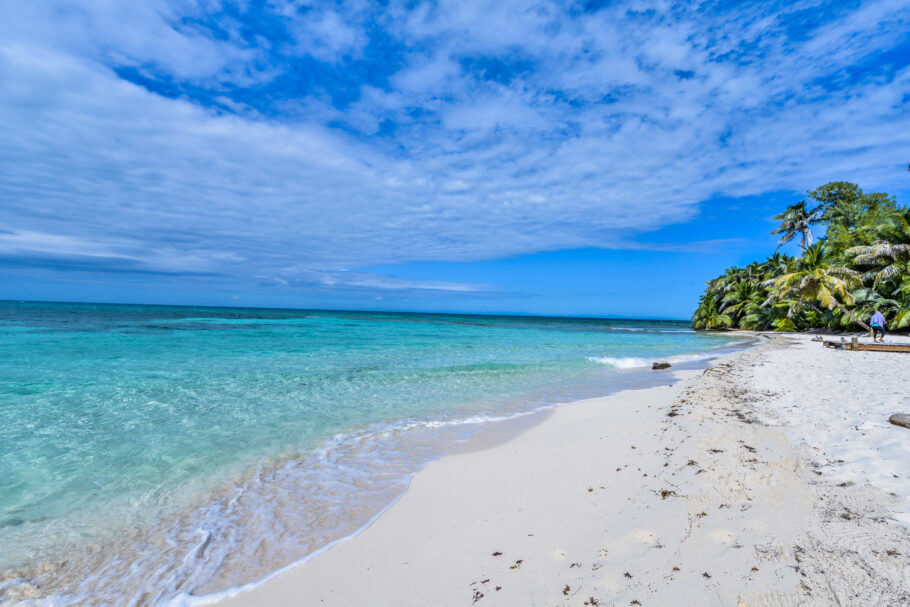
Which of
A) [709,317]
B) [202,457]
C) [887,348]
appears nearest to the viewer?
[202,457]

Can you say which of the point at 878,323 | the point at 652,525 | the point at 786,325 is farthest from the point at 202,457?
the point at 786,325

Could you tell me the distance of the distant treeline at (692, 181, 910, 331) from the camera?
2495cm

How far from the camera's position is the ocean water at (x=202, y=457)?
372cm

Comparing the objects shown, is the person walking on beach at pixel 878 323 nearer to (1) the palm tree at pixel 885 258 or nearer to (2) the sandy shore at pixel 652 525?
(1) the palm tree at pixel 885 258

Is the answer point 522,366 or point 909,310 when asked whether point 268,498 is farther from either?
point 909,310

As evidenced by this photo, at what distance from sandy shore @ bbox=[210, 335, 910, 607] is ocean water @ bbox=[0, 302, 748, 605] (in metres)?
0.80

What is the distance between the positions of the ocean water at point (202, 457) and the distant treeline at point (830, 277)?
880 inches

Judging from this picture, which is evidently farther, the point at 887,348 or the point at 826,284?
the point at 826,284

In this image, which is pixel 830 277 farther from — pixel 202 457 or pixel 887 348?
pixel 202 457

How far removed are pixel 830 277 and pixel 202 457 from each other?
3266cm

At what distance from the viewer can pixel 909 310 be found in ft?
77.0

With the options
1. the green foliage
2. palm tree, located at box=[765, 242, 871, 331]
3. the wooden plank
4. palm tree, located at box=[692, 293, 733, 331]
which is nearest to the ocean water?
the wooden plank

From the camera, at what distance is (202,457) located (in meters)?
6.21

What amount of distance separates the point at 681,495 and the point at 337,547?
3507 millimetres
